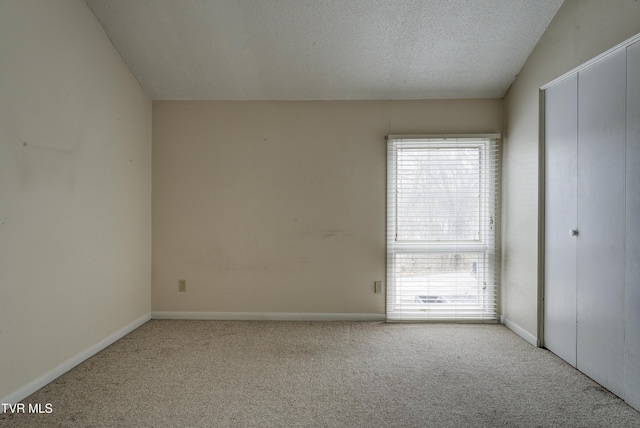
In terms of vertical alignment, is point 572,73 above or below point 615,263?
above

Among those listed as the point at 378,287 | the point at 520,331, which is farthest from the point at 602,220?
the point at 378,287

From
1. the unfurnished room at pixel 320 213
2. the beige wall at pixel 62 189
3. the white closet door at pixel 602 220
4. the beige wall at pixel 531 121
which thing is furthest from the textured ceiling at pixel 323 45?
the white closet door at pixel 602 220

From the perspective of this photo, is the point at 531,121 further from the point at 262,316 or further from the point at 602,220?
the point at 262,316

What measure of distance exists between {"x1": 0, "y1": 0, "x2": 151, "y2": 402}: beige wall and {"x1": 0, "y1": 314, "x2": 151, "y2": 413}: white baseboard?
0.02 meters

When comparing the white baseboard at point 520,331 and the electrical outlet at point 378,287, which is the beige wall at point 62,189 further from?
the white baseboard at point 520,331

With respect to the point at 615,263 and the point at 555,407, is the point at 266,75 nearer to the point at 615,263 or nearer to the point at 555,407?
the point at 615,263

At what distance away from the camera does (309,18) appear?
9.76 feet

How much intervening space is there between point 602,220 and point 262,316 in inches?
114

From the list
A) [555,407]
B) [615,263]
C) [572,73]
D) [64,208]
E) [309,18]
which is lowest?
[555,407]

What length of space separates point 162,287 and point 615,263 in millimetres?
3711

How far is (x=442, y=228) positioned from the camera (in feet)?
12.3

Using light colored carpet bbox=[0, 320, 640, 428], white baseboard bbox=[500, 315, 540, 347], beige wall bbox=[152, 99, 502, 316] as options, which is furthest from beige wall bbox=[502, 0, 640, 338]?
beige wall bbox=[152, 99, 502, 316]

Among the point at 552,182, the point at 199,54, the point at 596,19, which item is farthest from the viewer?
the point at 199,54

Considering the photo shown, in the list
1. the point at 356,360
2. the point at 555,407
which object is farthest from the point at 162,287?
the point at 555,407
